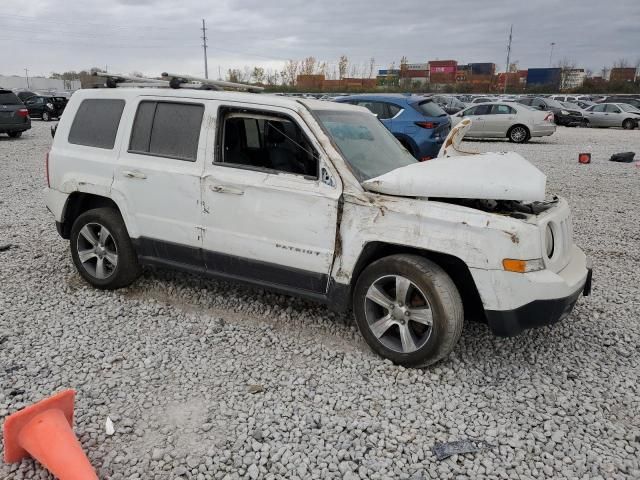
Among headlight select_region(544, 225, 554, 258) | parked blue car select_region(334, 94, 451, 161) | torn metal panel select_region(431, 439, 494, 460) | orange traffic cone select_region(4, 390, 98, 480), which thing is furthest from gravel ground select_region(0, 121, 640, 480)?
parked blue car select_region(334, 94, 451, 161)

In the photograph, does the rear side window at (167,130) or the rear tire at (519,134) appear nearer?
the rear side window at (167,130)

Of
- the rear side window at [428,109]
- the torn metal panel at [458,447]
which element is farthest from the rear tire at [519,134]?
the torn metal panel at [458,447]

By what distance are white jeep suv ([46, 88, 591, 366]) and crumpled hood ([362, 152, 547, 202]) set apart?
0.01 metres

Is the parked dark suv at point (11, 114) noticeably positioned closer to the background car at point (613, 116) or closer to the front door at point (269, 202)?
the front door at point (269, 202)

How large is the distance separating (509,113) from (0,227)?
17084 mm

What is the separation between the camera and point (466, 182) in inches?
135

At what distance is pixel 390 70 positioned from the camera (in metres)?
92.9

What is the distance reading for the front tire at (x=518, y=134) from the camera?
19.0m

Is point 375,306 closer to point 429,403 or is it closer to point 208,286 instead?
point 429,403

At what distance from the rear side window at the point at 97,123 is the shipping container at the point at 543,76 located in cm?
7954

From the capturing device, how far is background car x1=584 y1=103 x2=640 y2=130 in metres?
25.9

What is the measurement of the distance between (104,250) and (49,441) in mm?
2474

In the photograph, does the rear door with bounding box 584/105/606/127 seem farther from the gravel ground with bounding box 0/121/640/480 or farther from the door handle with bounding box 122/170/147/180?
the door handle with bounding box 122/170/147/180

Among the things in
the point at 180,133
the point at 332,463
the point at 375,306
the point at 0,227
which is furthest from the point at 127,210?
the point at 0,227
